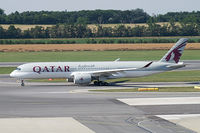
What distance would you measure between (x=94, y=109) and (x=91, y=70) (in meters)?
22.3

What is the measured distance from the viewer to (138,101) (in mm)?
46031

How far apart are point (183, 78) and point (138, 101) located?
82.8ft

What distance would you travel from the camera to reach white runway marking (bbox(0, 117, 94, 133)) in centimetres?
3269

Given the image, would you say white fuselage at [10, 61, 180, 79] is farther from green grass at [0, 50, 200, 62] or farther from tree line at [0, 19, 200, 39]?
tree line at [0, 19, 200, 39]

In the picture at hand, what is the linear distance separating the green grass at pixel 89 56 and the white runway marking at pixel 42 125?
68653mm

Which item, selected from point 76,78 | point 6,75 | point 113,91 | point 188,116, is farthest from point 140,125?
point 6,75

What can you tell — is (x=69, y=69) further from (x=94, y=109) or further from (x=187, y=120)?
(x=187, y=120)

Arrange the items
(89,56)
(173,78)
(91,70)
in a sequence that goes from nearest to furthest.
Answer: (91,70) < (173,78) < (89,56)

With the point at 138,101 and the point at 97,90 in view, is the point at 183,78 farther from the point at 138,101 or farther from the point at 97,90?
the point at 138,101

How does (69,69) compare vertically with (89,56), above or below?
above

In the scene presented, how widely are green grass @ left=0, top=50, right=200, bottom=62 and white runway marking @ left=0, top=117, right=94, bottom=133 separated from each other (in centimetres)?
6865

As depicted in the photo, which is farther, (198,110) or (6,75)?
(6,75)

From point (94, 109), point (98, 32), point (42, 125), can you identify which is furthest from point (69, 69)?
point (98, 32)

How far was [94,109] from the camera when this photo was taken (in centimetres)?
4156
